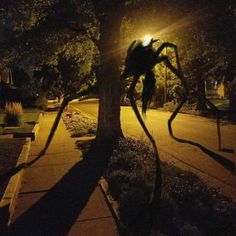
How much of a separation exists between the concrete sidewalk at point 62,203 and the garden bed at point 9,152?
56 cm

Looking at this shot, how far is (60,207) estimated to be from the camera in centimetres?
750

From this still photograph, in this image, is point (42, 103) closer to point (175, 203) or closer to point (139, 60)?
point (175, 203)

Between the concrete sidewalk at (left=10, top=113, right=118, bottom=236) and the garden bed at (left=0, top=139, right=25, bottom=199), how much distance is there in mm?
563

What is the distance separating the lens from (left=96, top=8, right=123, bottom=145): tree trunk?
14.3 metres

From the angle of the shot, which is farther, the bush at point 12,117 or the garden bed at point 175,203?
the bush at point 12,117

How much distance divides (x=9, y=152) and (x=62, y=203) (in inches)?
232

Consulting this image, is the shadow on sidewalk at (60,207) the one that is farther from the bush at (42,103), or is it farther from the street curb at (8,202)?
the bush at (42,103)

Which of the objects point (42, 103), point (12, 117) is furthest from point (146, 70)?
point (42, 103)

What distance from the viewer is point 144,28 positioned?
37.8ft

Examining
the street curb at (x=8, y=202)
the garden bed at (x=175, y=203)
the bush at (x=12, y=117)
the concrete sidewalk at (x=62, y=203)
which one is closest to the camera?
the garden bed at (x=175, y=203)

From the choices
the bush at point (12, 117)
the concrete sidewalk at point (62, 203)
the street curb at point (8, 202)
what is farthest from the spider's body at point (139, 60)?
the bush at point (12, 117)

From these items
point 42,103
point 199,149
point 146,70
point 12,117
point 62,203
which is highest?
point 146,70

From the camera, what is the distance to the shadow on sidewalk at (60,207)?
21.2 feet

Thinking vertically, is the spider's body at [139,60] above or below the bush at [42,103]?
above
